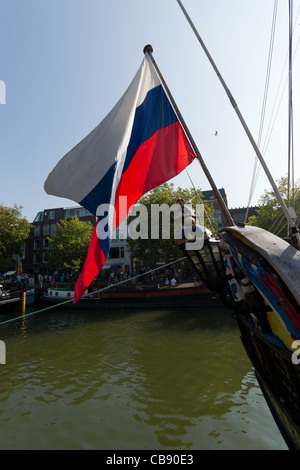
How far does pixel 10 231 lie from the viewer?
41.5 meters

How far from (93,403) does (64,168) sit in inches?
210

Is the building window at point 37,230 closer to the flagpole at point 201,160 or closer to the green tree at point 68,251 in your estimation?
the green tree at point 68,251

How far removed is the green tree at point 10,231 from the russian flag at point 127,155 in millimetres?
42038

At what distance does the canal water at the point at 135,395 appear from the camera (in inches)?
189

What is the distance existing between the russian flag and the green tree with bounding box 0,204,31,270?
4204 centimetres

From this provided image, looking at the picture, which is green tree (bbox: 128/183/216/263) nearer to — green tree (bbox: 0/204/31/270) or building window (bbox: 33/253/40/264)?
green tree (bbox: 0/204/31/270)

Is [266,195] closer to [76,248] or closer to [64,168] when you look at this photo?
[76,248]

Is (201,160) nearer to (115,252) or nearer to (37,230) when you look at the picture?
(115,252)

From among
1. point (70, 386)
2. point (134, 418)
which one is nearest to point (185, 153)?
point (134, 418)

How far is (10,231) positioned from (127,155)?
140 feet

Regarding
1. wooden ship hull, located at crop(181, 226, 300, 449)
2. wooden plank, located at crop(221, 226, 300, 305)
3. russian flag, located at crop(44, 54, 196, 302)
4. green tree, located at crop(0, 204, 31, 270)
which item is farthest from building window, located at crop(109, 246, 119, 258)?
wooden plank, located at crop(221, 226, 300, 305)

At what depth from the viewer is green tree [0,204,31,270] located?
41344 millimetres

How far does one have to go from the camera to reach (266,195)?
29031mm

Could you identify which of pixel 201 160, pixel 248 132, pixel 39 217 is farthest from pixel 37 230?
pixel 248 132
